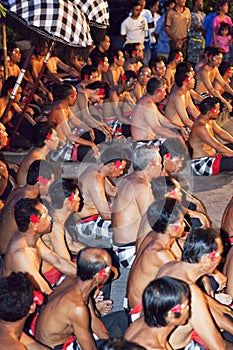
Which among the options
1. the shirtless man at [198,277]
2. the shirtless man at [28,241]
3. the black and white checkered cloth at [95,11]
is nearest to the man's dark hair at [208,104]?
the black and white checkered cloth at [95,11]

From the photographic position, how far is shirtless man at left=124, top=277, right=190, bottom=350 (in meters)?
4.08

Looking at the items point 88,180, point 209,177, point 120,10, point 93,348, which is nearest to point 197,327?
point 93,348

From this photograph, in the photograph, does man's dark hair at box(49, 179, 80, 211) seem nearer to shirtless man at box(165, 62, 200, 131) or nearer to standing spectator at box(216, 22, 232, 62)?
shirtless man at box(165, 62, 200, 131)

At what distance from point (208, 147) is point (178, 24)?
514 centimetres

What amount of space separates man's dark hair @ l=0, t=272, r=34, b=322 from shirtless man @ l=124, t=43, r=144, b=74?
7926mm

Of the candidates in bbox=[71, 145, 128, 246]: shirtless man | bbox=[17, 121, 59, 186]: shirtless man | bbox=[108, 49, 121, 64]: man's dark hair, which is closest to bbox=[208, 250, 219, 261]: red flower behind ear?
bbox=[71, 145, 128, 246]: shirtless man

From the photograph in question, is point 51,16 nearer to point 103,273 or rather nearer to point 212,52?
point 103,273

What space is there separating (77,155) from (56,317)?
4552 mm

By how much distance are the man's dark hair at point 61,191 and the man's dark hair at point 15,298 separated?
1.51 m

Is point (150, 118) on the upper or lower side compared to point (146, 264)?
lower

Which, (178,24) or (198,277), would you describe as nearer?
(198,277)

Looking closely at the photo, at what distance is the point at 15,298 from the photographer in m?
4.28

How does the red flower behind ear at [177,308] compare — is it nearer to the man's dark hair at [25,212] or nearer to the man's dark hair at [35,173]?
the man's dark hair at [25,212]

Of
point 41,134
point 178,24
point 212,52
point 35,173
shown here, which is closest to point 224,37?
point 178,24
